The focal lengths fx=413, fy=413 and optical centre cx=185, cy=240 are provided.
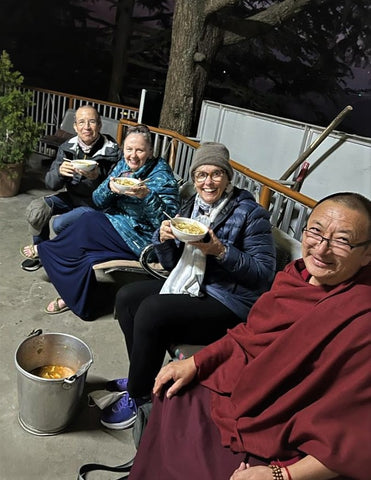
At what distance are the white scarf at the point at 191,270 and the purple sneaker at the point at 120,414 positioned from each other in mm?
540

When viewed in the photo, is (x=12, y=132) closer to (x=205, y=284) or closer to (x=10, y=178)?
(x=10, y=178)

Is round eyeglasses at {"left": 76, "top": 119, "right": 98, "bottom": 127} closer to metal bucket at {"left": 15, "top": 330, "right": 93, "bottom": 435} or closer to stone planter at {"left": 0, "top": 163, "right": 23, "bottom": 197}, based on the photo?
metal bucket at {"left": 15, "top": 330, "right": 93, "bottom": 435}

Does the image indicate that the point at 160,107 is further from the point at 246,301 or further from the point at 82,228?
the point at 246,301

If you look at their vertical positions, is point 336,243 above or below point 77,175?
above

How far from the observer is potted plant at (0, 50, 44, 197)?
453 centimetres

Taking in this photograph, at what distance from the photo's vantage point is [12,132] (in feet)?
15.0

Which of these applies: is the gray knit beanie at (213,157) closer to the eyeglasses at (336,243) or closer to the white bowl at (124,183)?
the white bowl at (124,183)

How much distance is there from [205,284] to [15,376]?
1096mm

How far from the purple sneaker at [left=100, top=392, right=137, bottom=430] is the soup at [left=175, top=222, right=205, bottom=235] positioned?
835 millimetres

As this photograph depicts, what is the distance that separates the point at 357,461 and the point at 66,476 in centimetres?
116

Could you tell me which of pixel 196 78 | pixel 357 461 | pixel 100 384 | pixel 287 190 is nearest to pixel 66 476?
pixel 100 384

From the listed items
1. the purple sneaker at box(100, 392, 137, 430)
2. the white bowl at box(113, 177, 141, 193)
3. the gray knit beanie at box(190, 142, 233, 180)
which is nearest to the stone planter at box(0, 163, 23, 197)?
the white bowl at box(113, 177, 141, 193)

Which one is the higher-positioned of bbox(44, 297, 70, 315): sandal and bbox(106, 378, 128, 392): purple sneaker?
bbox(106, 378, 128, 392): purple sneaker

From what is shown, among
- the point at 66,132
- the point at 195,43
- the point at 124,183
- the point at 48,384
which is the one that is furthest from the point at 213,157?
the point at 66,132
